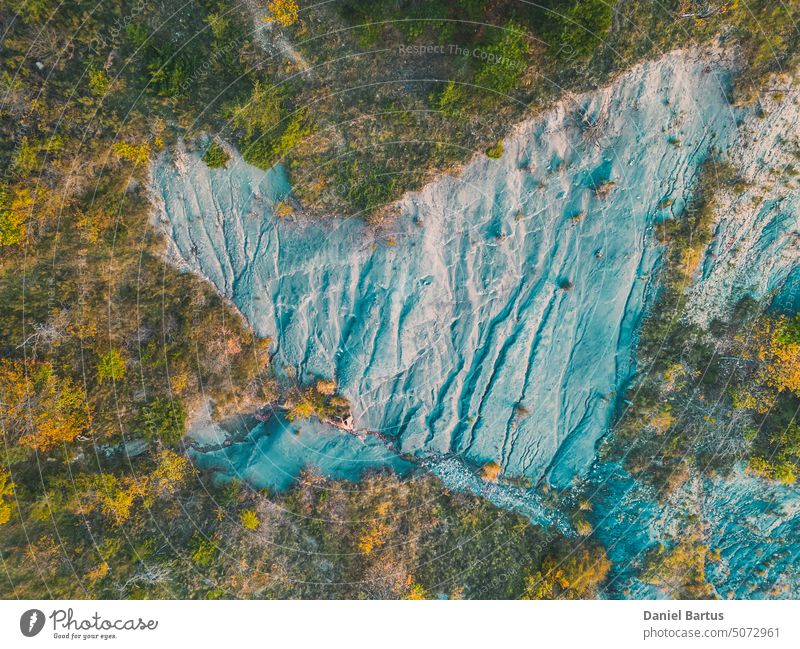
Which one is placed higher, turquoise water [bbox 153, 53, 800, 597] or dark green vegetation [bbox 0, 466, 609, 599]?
turquoise water [bbox 153, 53, 800, 597]

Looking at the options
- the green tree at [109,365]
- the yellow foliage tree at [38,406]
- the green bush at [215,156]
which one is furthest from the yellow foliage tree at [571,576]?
the green bush at [215,156]

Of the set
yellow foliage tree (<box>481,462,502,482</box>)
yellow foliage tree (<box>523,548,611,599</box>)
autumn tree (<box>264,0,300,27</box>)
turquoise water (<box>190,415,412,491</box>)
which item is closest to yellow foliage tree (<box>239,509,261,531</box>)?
turquoise water (<box>190,415,412,491</box>)

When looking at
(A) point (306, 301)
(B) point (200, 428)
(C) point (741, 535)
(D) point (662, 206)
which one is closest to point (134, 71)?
(A) point (306, 301)

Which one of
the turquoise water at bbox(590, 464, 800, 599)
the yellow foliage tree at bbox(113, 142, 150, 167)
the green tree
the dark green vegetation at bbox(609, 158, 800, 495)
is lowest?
the turquoise water at bbox(590, 464, 800, 599)

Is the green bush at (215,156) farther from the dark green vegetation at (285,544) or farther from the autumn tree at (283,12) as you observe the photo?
the dark green vegetation at (285,544)

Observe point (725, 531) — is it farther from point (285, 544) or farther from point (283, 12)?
point (283, 12)

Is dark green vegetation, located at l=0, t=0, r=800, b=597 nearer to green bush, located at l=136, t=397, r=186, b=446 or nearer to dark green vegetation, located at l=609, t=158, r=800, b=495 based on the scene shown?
green bush, located at l=136, t=397, r=186, b=446
